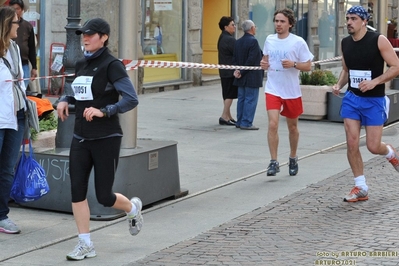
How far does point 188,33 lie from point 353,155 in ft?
43.0

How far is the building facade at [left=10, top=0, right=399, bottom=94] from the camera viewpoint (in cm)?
1788

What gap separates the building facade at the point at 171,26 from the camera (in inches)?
704

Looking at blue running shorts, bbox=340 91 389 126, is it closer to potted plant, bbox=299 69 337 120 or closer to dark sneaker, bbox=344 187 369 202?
dark sneaker, bbox=344 187 369 202

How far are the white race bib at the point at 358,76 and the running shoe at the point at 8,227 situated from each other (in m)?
3.41

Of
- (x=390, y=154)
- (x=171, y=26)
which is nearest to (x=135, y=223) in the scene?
(x=390, y=154)

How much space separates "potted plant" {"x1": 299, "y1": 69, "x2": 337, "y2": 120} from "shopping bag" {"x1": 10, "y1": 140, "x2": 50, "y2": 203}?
8.62 m

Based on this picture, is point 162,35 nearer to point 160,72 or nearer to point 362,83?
point 160,72

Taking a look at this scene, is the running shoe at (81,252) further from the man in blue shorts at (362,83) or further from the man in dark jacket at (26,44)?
the man in dark jacket at (26,44)

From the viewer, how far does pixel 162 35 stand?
20.4 metres

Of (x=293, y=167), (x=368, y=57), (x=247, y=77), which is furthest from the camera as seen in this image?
(x=247, y=77)

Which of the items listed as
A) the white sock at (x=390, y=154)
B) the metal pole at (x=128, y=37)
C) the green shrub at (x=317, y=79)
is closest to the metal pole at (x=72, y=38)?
the metal pole at (x=128, y=37)

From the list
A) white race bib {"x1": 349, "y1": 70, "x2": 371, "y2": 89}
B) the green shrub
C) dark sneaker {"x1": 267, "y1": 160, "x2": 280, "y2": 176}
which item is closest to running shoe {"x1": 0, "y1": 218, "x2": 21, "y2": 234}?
white race bib {"x1": 349, "y1": 70, "x2": 371, "y2": 89}

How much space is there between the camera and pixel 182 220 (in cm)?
757

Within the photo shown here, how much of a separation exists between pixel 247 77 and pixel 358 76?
551cm
